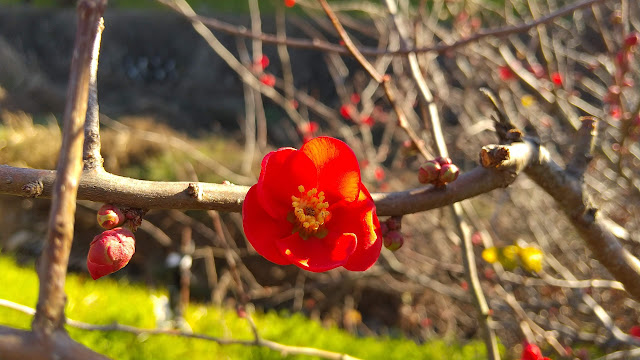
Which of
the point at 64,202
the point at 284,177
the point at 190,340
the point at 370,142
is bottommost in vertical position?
the point at 190,340

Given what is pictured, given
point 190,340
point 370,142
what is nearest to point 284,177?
point 190,340

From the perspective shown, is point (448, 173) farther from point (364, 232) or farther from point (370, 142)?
point (370, 142)

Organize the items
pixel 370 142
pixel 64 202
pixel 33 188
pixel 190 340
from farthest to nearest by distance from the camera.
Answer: pixel 370 142
pixel 190 340
pixel 33 188
pixel 64 202

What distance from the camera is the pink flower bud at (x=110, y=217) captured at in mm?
607

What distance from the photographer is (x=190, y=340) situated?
8.55ft

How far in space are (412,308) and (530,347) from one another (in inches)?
108

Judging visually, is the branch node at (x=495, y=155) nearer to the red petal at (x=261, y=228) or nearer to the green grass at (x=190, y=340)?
the red petal at (x=261, y=228)

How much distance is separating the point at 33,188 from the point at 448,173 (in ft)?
1.63

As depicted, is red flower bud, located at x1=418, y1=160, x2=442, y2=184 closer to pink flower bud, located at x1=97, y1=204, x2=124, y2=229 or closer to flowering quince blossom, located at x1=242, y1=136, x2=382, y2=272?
flowering quince blossom, located at x1=242, y1=136, x2=382, y2=272

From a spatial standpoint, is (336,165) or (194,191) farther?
(336,165)

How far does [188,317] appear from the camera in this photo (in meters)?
3.00

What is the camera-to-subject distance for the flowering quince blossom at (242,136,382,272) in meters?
0.68

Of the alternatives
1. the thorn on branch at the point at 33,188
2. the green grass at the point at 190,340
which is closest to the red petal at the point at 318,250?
the thorn on branch at the point at 33,188

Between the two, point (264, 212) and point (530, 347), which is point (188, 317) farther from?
point (264, 212)
